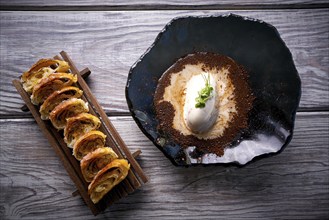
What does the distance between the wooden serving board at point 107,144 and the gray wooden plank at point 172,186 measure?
0.32ft

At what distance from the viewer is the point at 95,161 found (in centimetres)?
131

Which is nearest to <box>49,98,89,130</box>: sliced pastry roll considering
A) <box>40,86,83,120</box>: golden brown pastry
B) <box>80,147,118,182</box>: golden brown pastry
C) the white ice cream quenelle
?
<box>40,86,83,120</box>: golden brown pastry

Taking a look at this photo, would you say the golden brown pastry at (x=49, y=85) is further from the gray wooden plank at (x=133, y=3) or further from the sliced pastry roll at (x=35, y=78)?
the gray wooden plank at (x=133, y=3)

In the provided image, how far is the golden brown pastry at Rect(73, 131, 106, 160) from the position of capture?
1285 millimetres

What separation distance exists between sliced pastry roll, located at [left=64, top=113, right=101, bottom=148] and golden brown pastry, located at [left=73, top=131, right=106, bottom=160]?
30 millimetres

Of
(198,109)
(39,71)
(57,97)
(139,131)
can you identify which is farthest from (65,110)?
(198,109)

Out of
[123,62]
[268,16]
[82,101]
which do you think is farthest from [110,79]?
[268,16]

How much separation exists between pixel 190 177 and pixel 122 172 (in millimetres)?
254

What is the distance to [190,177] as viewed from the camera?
1.43 m

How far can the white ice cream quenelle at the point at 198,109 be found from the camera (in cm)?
135

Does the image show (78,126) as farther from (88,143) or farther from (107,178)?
(107,178)

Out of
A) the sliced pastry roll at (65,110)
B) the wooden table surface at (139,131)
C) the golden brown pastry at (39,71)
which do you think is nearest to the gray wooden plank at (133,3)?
the wooden table surface at (139,131)

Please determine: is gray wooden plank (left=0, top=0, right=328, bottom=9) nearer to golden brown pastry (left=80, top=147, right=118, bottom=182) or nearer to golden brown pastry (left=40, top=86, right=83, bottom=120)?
golden brown pastry (left=40, top=86, right=83, bottom=120)

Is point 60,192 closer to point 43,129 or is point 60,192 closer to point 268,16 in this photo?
point 43,129
